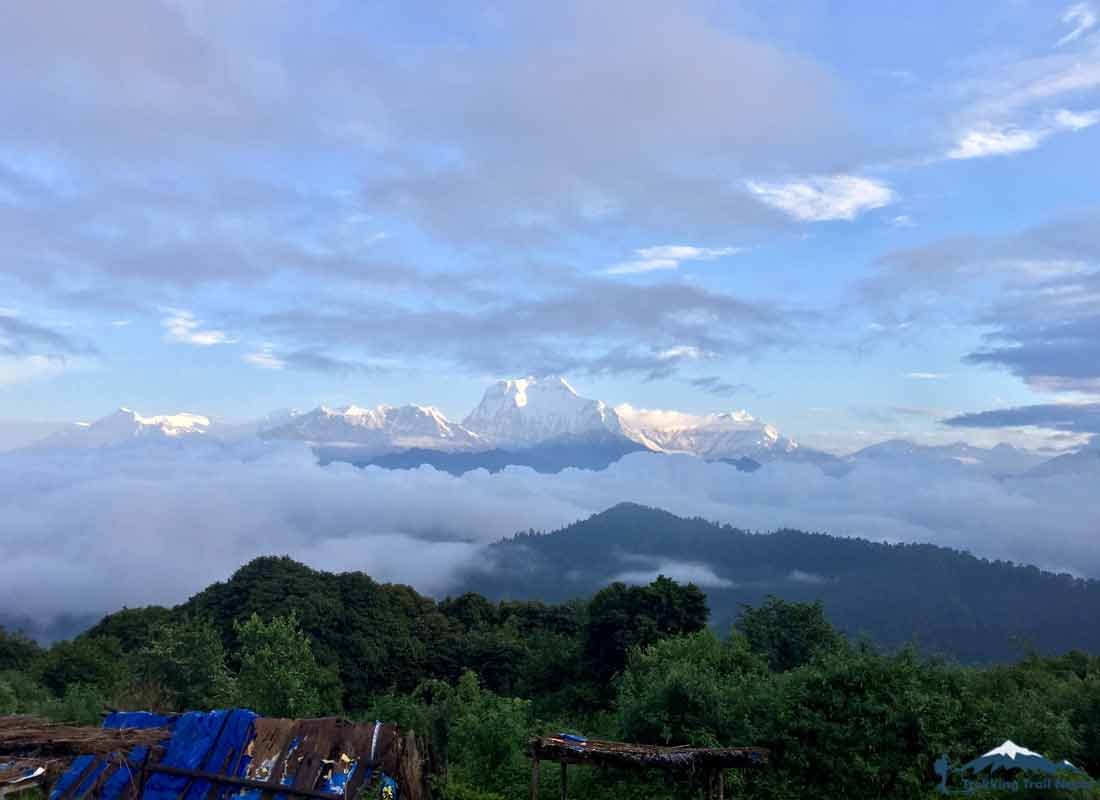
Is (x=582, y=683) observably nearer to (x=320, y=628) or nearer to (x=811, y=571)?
(x=320, y=628)

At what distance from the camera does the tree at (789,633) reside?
2928 cm

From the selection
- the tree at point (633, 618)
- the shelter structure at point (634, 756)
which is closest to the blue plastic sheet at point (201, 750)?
the shelter structure at point (634, 756)

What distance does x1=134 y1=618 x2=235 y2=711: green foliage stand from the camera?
27516mm

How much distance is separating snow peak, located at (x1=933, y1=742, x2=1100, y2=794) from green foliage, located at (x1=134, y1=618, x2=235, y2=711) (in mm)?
22289

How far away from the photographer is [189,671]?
1121 inches

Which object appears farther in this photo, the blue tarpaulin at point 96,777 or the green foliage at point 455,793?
the green foliage at point 455,793

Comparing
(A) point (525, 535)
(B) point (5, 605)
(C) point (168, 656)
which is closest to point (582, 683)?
(C) point (168, 656)

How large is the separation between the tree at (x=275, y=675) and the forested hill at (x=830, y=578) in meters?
52.9

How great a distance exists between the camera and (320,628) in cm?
4528

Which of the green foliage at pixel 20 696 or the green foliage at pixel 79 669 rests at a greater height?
the green foliage at pixel 20 696

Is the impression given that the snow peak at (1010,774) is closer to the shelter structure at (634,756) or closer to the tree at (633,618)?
the shelter structure at (634,756)

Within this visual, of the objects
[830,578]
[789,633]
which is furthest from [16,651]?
[830,578]

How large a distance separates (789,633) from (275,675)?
61.4 ft

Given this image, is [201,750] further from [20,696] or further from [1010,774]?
[20,696]
